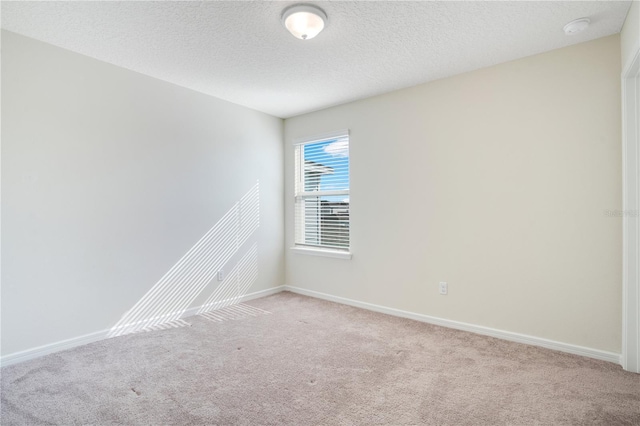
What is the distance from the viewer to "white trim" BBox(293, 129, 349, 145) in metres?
4.03

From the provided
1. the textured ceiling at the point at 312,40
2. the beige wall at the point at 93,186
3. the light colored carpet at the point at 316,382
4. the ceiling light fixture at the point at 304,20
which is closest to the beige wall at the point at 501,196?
the textured ceiling at the point at 312,40

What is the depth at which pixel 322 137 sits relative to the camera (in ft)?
13.9

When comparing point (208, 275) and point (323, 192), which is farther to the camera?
point (323, 192)

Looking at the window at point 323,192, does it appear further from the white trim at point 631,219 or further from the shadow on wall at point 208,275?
the white trim at point 631,219

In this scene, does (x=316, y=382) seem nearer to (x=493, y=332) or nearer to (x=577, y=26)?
(x=493, y=332)

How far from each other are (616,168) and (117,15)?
3.80 m

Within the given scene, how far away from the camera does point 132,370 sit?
2352 mm

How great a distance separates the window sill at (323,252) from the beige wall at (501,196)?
12cm

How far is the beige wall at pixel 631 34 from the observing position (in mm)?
1975

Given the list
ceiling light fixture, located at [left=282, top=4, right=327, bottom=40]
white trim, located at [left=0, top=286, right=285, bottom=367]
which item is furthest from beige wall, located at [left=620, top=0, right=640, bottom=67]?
white trim, located at [left=0, top=286, right=285, bottom=367]

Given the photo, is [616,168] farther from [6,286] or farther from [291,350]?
[6,286]

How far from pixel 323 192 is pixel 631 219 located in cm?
299

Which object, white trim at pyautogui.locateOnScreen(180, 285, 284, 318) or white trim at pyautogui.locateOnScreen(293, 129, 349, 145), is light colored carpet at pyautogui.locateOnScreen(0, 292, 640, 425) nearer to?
white trim at pyautogui.locateOnScreen(180, 285, 284, 318)

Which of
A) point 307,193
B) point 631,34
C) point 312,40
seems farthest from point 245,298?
point 631,34
